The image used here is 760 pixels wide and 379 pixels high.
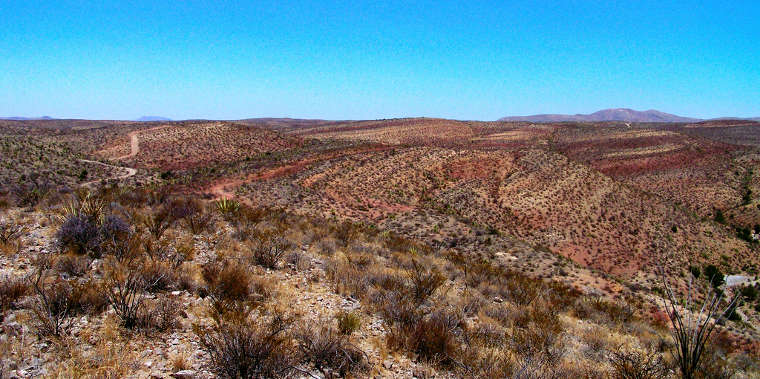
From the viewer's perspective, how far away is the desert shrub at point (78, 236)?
6730mm

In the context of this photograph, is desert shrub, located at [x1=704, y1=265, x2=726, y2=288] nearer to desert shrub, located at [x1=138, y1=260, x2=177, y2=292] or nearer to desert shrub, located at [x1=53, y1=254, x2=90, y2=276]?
desert shrub, located at [x1=138, y1=260, x2=177, y2=292]

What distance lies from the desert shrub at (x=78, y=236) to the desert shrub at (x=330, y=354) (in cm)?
506

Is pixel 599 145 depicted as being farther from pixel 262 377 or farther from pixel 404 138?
pixel 262 377

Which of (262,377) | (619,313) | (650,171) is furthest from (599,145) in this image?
(262,377)

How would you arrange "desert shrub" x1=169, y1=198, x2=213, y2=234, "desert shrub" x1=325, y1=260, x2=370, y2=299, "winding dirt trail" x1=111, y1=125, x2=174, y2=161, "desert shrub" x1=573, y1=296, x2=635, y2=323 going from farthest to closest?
1. "winding dirt trail" x1=111, y1=125, x2=174, y2=161
2. "desert shrub" x1=169, y1=198, x2=213, y2=234
3. "desert shrub" x1=573, y1=296, x2=635, y2=323
4. "desert shrub" x1=325, y1=260, x2=370, y2=299

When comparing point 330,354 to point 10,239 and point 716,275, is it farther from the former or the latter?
point 716,275

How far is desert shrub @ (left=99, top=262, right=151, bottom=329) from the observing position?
4398 millimetres

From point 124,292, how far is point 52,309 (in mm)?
757

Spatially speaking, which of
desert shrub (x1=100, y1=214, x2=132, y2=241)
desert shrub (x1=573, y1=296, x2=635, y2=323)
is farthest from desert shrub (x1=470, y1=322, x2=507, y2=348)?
desert shrub (x1=100, y1=214, x2=132, y2=241)

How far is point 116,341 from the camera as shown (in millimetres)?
4082

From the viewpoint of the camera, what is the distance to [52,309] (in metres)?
4.36

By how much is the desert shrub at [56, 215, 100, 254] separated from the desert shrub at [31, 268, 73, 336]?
215cm

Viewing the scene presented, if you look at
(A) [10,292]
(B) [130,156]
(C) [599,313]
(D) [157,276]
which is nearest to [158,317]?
(D) [157,276]

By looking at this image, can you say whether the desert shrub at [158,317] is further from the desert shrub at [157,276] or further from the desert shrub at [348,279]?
the desert shrub at [348,279]
